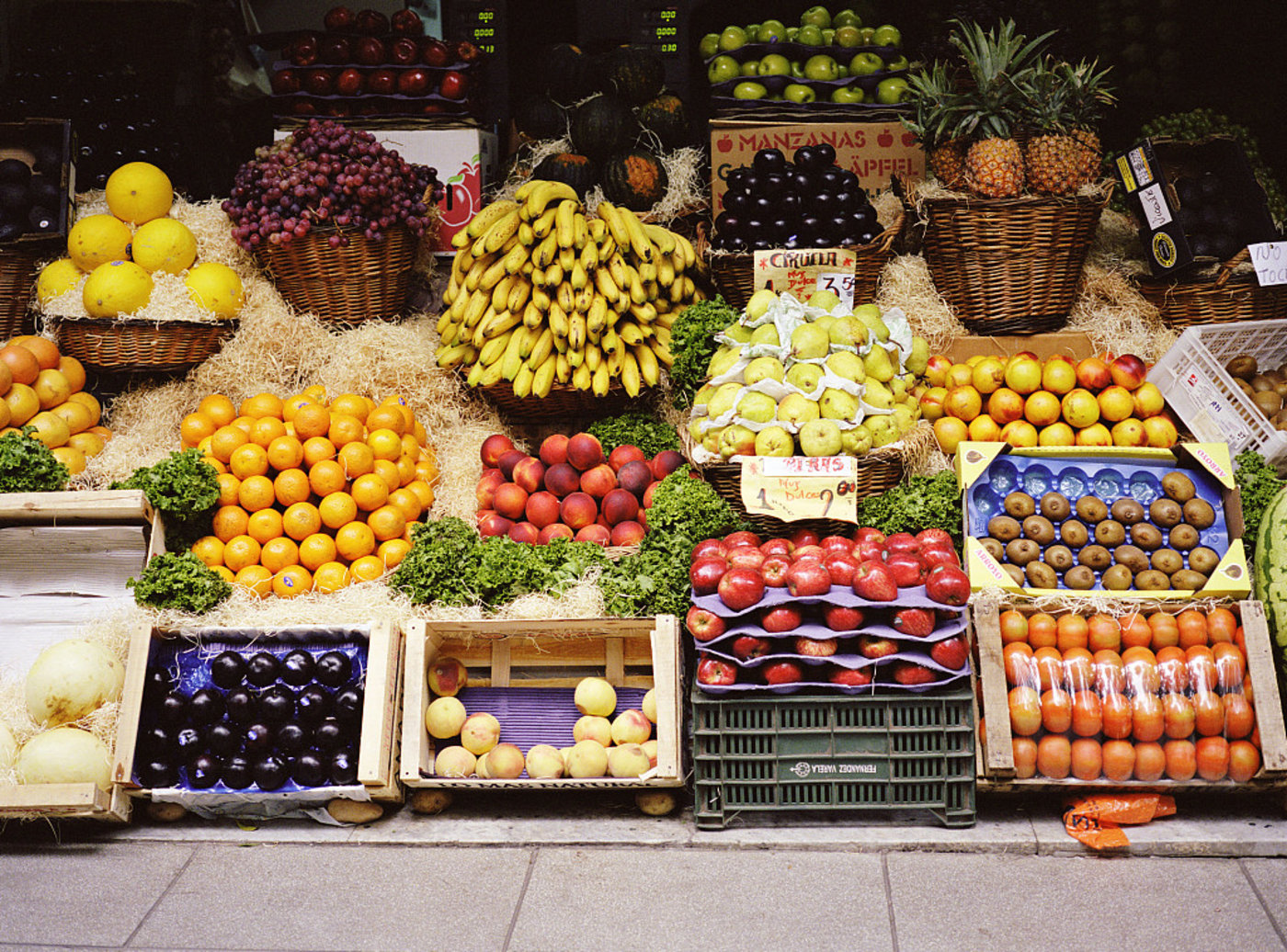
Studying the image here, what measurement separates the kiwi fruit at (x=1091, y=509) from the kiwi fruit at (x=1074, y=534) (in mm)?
46

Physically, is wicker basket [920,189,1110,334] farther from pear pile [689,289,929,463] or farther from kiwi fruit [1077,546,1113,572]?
kiwi fruit [1077,546,1113,572]

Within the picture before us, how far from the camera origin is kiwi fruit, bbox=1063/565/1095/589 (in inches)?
142

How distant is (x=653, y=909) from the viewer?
9.94 feet

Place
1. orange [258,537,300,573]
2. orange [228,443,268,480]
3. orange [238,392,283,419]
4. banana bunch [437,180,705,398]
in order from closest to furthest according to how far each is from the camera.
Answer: orange [258,537,300,573]
orange [228,443,268,480]
orange [238,392,283,419]
banana bunch [437,180,705,398]

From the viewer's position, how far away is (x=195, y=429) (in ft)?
13.9

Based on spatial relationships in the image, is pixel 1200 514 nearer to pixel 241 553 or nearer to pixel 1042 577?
pixel 1042 577

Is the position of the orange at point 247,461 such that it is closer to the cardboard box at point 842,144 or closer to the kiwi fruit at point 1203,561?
the cardboard box at point 842,144

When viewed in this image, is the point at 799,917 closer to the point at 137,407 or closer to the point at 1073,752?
the point at 1073,752

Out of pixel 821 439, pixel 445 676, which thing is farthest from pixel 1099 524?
pixel 445 676

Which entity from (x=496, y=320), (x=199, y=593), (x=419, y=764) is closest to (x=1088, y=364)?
(x=496, y=320)

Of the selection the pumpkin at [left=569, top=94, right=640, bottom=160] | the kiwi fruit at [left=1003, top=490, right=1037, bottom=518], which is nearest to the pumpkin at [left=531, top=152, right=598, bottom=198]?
the pumpkin at [left=569, top=94, right=640, bottom=160]

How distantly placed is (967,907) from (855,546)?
45.4 inches

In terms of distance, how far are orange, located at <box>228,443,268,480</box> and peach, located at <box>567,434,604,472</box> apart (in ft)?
3.87

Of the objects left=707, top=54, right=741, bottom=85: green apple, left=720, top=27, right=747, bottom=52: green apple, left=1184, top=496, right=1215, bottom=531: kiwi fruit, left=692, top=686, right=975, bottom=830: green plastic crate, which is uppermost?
left=720, top=27, right=747, bottom=52: green apple
